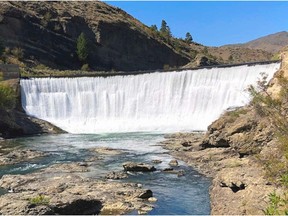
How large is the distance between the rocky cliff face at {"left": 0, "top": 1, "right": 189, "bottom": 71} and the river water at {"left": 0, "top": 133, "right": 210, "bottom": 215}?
34887 mm

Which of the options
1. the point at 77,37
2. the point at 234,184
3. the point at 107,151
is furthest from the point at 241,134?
the point at 77,37

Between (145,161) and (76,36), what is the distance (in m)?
54.6

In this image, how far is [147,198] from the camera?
14383 millimetres

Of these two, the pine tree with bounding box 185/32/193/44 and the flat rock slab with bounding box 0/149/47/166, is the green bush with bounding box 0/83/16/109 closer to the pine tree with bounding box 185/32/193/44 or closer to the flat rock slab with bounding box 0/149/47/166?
the flat rock slab with bounding box 0/149/47/166

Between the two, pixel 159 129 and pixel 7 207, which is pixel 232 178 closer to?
pixel 7 207

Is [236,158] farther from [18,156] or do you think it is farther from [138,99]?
[138,99]

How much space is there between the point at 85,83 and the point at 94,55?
29394 mm

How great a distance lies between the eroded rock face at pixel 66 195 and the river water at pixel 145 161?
0.92 m

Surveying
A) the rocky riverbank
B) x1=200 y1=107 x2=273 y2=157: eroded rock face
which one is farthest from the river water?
x1=200 y1=107 x2=273 y2=157: eroded rock face

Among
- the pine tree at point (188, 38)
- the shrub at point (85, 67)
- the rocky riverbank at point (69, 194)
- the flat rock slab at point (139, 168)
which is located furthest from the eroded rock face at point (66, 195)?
the pine tree at point (188, 38)

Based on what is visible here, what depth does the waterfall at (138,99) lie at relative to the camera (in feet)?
126

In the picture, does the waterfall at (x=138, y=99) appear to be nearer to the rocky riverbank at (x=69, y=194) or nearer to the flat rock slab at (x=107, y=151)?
the flat rock slab at (x=107, y=151)

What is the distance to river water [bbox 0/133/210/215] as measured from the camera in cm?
1403

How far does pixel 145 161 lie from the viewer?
861 inches
